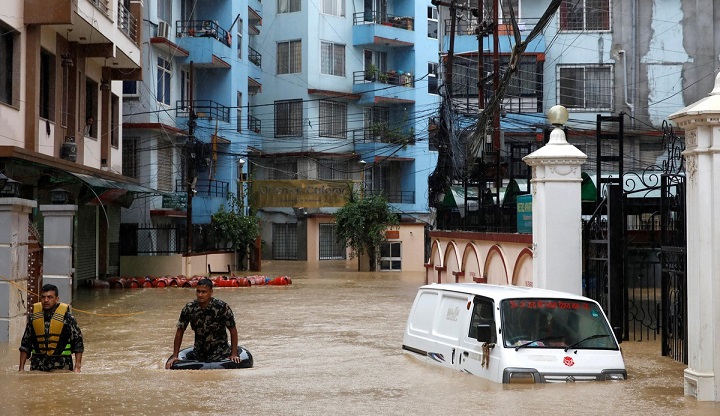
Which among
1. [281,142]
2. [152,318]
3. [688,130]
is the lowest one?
[152,318]

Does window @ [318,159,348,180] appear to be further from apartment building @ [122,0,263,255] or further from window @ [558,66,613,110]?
window @ [558,66,613,110]

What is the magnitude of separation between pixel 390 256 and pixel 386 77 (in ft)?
38.3

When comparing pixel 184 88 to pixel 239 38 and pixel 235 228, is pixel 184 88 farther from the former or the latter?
pixel 235 228

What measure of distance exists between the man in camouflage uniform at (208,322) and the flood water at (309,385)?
38 centimetres

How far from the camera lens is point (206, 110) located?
50.0 m

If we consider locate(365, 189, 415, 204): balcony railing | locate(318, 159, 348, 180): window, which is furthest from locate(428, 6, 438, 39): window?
locate(318, 159, 348, 180): window

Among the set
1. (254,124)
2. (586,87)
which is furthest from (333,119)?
(586,87)

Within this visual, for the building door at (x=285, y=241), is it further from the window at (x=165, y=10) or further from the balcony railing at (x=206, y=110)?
the window at (x=165, y=10)

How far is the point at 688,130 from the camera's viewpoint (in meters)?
11.4

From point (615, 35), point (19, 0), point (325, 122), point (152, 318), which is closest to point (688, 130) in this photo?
point (152, 318)

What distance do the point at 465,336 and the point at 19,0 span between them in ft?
53.8

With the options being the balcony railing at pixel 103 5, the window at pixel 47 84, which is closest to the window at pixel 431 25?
the balcony railing at pixel 103 5

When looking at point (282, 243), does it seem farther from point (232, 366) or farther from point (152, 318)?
point (232, 366)

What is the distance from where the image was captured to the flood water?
1067 cm
